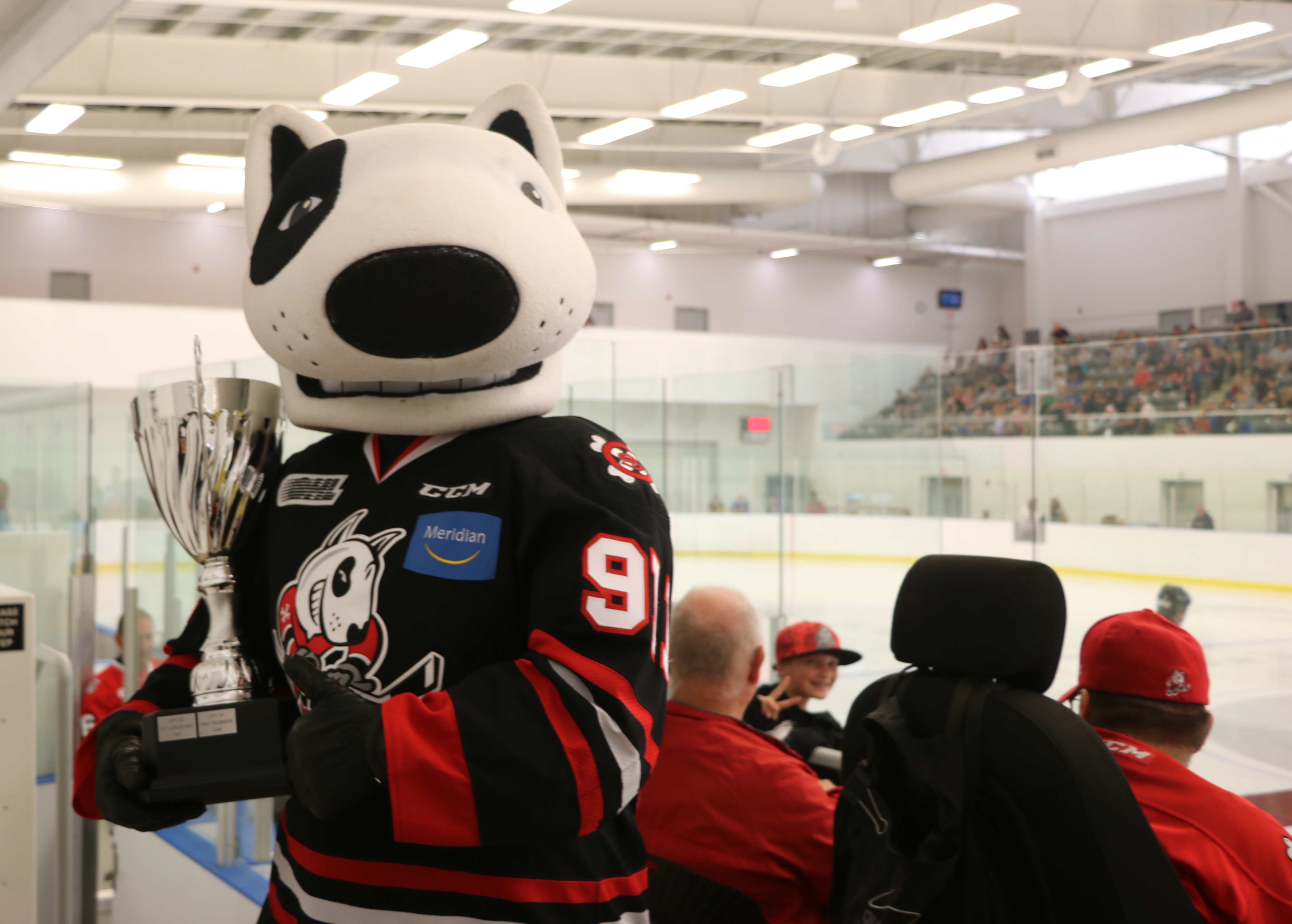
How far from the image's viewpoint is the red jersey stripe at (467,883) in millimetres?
1113

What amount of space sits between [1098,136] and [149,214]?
38.1 feet

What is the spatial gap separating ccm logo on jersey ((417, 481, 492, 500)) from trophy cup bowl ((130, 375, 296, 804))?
244 mm

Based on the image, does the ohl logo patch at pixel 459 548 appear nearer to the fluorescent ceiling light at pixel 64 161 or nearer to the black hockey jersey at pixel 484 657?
the black hockey jersey at pixel 484 657

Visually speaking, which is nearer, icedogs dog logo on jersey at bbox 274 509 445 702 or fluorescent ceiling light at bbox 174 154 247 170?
icedogs dog logo on jersey at bbox 274 509 445 702

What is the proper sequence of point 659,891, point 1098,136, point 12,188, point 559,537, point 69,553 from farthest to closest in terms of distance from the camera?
1. point 1098,136
2. point 12,188
3. point 69,553
4. point 659,891
5. point 559,537

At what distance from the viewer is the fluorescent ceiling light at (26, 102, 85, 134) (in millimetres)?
10266

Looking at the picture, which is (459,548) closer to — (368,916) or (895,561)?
(368,916)

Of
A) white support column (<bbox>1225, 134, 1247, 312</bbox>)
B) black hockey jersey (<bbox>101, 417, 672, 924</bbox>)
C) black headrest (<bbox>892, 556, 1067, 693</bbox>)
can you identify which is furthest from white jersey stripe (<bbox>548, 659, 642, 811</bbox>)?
white support column (<bbox>1225, 134, 1247, 312</bbox>)

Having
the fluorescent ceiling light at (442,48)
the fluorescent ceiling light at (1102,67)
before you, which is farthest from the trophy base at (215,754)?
the fluorescent ceiling light at (1102,67)

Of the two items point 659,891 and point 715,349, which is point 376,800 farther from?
point 715,349

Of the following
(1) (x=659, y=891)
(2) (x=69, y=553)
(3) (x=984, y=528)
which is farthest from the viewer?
(3) (x=984, y=528)

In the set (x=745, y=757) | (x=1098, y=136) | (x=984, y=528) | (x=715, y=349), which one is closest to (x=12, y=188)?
(x=715, y=349)

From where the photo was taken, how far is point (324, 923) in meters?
1.16

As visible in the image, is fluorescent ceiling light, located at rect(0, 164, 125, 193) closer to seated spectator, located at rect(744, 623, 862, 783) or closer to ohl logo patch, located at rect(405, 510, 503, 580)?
seated spectator, located at rect(744, 623, 862, 783)
